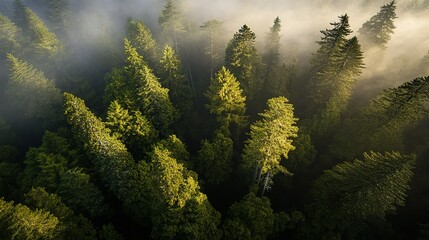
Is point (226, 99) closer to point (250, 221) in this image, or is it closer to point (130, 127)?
→ point (130, 127)

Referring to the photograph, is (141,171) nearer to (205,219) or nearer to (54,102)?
(205,219)

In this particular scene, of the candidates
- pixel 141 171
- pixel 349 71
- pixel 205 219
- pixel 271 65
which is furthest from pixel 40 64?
pixel 349 71

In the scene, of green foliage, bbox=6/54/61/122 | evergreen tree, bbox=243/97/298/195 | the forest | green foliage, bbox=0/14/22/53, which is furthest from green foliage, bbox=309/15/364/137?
green foliage, bbox=0/14/22/53

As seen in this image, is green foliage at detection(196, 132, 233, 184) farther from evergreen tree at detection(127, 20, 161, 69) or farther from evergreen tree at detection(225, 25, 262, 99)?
evergreen tree at detection(127, 20, 161, 69)

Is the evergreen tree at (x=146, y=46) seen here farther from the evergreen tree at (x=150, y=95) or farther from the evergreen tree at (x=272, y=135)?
the evergreen tree at (x=272, y=135)

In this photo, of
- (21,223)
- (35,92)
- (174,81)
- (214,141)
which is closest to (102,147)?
(21,223)

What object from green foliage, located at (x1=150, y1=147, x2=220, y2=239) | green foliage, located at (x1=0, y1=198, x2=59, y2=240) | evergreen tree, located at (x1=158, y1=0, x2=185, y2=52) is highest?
evergreen tree, located at (x1=158, y1=0, x2=185, y2=52)
